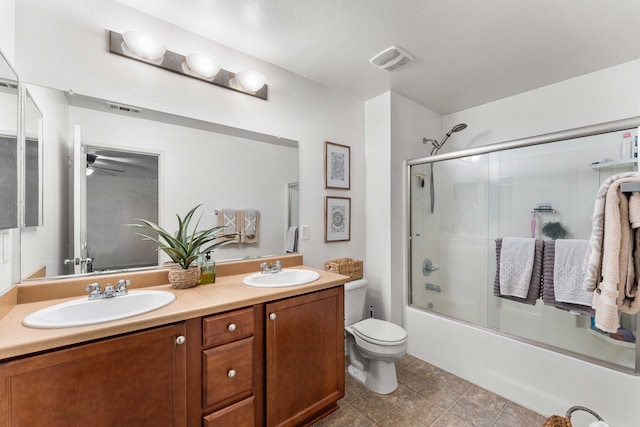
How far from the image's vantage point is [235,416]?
1189 mm

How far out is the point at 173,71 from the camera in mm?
1563

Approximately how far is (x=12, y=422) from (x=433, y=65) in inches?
108

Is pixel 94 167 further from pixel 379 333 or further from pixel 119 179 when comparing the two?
pixel 379 333

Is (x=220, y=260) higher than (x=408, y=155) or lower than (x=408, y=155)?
lower

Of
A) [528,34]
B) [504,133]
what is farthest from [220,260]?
[504,133]

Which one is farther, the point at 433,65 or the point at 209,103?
the point at 433,65

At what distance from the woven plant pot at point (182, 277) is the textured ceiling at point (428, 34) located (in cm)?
141

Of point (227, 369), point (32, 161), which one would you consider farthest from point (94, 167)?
Answer: point (227, 369)

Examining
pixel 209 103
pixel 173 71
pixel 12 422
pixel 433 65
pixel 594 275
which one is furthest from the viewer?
pixel 433 65

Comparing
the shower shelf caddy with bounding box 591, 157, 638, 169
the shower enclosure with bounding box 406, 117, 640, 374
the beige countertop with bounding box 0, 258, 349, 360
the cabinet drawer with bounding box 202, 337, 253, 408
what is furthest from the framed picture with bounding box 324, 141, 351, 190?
the shower shelf caddy with bounding box 591, 157, 638, 169

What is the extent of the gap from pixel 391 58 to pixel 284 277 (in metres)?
1.71

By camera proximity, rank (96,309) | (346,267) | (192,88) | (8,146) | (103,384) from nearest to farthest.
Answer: (103,384) → (8,146) → (96,309) → (192,88) → (346,267)

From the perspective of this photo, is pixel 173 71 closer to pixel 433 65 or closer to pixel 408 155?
pixel 433 65

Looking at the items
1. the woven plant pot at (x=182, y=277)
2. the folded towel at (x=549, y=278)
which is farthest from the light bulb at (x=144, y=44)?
the folded towel at (x=549, y=278)
